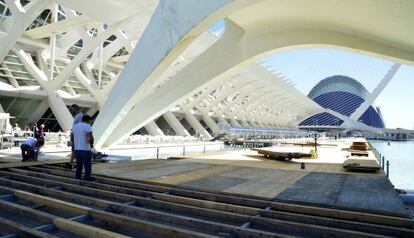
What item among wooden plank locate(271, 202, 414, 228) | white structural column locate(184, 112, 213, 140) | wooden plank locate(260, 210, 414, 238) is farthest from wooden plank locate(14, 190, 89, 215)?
white structural column locate(184, 112, 213, 140)

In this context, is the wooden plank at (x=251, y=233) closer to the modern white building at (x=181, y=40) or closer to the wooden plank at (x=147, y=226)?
the wooden plank at (x=147, y=226)

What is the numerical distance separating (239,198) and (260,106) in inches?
2362

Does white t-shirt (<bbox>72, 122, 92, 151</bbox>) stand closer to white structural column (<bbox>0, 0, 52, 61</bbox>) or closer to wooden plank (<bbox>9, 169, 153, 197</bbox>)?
wooden plank (<bbox>9, 169, 153, 197</bbox>)

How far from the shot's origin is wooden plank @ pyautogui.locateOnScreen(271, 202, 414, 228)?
3520 mm

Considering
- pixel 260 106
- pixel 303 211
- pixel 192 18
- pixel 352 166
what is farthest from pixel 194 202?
pixel 260 106

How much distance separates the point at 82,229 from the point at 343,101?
4592 inches

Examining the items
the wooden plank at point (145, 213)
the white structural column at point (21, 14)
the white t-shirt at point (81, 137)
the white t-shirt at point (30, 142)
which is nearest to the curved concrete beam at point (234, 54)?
the white t-shirt at point (30, 142)

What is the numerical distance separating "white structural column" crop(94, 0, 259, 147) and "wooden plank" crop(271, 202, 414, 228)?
4341 millimetres

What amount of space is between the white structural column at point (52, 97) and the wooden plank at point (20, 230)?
20.4 metres

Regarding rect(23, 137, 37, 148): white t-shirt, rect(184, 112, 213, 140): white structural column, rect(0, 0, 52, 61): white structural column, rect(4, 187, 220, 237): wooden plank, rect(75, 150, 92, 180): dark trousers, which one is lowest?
rect(4, 187, 220, 237): wooden plank

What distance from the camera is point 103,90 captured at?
2689 cm

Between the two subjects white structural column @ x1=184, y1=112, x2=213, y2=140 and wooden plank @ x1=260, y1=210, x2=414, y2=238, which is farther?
white structural column @ x1=184, y1=112, x2=213, y2=140

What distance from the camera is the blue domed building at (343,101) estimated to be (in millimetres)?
108625

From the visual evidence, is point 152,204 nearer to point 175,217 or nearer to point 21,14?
point 175,217
